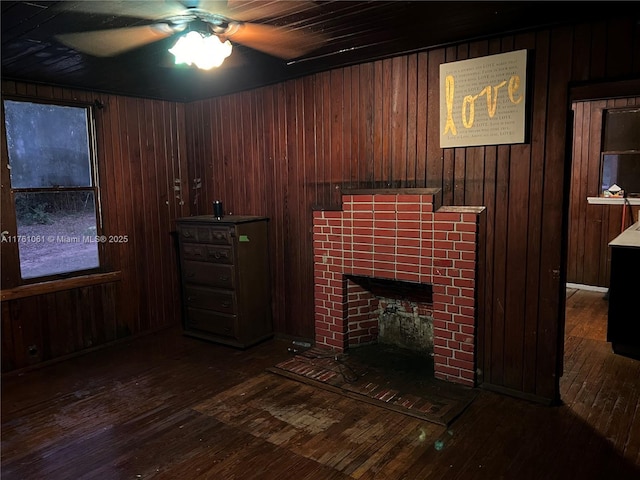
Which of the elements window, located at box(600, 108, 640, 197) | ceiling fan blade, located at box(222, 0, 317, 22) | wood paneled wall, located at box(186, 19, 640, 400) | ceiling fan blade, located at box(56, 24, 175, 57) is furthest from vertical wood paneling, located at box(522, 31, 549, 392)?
window, located at box(600, 108, 640, 197)

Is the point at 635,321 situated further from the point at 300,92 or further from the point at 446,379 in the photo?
the point at 300,92

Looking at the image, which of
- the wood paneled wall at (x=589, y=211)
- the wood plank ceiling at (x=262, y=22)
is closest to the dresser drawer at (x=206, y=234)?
the wood plank ceiling at (x=262, y=22)

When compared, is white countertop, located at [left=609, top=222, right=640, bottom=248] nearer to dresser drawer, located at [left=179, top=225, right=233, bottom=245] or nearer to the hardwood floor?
the hardwood floor

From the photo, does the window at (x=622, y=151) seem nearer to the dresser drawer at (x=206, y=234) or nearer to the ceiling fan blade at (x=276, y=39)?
the ceiling fan blade at (x=276, y=39)

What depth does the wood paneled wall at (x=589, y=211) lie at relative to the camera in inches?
219

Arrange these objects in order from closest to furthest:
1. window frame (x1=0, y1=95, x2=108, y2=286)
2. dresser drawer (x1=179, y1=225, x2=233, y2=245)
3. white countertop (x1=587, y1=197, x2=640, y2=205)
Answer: window frame (x1=0, y1=95, x2=108, y2=286) < dresser drawer (x1=179, y1=225, x2=233, y2=245) < white countertop (x1=587, y1=197, x2=640, y2=205)

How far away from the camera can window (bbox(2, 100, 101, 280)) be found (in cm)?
357

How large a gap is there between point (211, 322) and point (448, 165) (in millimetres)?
2487

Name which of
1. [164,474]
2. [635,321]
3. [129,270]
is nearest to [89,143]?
[129,270]

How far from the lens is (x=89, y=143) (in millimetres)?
3980

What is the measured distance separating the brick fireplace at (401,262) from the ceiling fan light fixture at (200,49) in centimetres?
141

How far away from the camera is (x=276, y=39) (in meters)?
2.77

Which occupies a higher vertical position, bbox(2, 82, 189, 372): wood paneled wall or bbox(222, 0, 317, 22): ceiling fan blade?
bbox(222, 0, 317, 22): ceiling fan blade

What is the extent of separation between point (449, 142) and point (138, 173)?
9.52 feet
